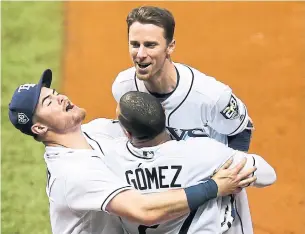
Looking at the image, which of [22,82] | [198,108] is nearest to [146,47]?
[198,108]

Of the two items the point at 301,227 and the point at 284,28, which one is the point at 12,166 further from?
the point at 284,28

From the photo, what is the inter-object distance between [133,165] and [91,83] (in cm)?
372

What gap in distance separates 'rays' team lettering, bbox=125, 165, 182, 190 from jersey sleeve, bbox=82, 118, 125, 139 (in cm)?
57

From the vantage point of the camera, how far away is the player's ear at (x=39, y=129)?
3579 mm

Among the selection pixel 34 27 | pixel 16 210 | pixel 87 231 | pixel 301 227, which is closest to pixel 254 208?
pixel 301 227

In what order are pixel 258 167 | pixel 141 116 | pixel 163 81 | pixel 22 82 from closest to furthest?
pixel 141 116, pixel 258 167, pixel 163 81, pixel 22 82

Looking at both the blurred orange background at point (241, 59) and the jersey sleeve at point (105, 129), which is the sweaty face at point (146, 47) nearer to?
the jersey sleeve at point (105, 129)

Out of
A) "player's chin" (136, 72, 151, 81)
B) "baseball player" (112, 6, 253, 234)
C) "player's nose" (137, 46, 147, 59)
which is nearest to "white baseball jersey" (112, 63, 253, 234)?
"baseball player" (112, 6, 253, 234)

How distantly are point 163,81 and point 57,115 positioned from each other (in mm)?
775

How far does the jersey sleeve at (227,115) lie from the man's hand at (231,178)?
74 centimetres

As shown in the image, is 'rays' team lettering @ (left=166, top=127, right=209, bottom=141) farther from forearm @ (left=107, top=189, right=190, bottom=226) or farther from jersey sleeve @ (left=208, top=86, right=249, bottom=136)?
forearm @ (left=107, top=189, right=190, bottom=226)

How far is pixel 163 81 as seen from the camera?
407 centimetres

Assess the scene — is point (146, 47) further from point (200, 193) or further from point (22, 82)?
point (22, 82)

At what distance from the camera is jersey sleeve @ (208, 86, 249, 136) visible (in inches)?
160
